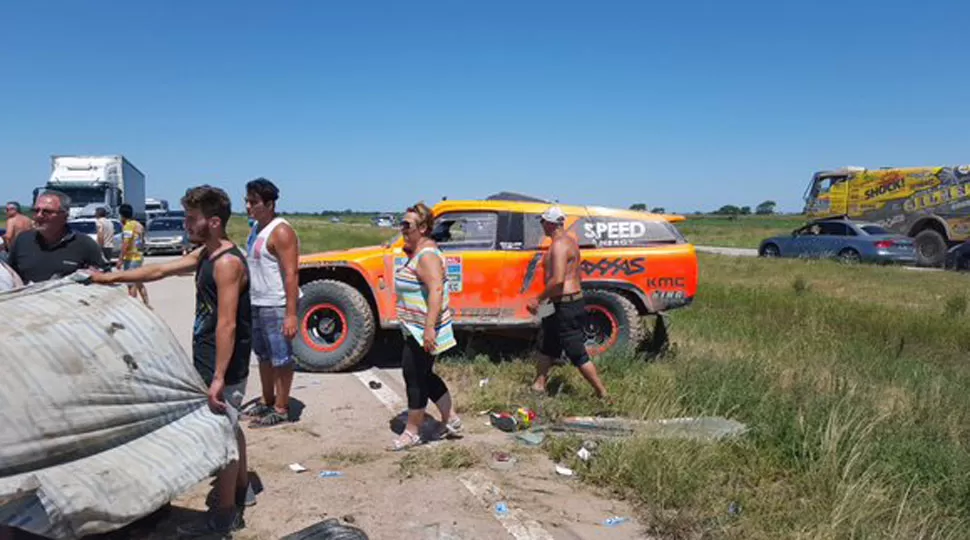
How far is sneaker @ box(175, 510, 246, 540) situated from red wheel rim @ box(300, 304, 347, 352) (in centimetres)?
349

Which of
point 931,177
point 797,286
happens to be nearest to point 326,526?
point 797,286

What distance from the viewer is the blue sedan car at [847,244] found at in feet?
63.5

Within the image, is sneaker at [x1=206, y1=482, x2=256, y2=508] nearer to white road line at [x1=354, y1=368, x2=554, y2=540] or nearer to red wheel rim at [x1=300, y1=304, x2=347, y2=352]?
white road line at [x1=354, y1=368, x2=554, y2=540]

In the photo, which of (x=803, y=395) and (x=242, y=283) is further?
(x=803, y=395)

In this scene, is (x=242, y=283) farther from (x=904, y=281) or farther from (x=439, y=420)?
(x=904, y=281)

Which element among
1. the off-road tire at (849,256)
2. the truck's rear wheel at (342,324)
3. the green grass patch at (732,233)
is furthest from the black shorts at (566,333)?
the off-road tire at (849,256)

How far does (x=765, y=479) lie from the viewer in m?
4.10

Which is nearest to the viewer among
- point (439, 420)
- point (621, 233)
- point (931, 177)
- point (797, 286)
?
point (439, 420)

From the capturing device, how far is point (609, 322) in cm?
702

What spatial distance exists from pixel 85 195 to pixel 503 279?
84.4ft

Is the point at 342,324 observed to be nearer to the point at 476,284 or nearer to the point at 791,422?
the point at 476,284

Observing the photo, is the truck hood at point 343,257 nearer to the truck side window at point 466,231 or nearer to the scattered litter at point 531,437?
the truck side window at point 466,231

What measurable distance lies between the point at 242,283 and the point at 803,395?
4.52m

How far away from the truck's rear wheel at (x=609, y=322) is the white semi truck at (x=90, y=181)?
23.8 meters
